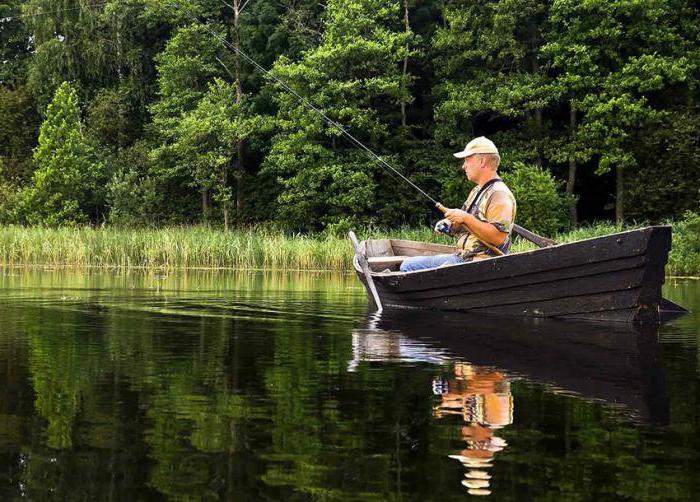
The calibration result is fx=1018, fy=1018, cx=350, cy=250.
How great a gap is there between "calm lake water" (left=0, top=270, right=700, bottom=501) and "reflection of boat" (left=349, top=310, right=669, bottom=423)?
0.09 ft

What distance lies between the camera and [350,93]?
33.6 metres

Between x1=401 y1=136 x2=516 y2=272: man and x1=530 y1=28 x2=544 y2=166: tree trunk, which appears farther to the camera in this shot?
x1=530 y1=28 x2=544 y2=166: tree trunk

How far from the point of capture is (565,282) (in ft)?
30.7

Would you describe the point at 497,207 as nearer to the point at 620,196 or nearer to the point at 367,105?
the point at 620,196

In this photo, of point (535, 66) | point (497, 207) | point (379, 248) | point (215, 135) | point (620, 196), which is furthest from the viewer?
point (215, 135)

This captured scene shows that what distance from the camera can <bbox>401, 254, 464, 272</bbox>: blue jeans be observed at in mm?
10156

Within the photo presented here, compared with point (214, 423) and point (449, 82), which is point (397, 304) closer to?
point (214, 423)

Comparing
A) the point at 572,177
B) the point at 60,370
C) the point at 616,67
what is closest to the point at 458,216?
the point at 60,370

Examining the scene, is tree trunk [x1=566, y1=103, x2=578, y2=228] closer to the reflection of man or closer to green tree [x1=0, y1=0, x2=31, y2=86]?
green tree [x1=0, y1=0, x2=31, y2=86]

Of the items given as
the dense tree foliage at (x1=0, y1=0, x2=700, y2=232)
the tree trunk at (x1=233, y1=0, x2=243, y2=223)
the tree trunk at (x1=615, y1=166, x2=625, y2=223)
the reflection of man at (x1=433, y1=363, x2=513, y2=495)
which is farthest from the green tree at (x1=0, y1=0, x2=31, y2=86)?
the reflection of man at (x1=433, y1=363, x2=513, y2=495)

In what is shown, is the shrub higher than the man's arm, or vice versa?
the shrub

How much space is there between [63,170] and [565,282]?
100 feet

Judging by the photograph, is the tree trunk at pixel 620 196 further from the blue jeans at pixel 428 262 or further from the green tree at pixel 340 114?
the blue jeans at pixel 428 262

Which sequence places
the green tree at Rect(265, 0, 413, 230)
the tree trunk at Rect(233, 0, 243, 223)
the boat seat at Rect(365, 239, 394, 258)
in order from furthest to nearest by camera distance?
the tree trunk at Rect(233, 0, 243, 223), the green tree at Rect(265, 0, 413, 230), the boat seat at Rect(365, 239, 394, 258)
